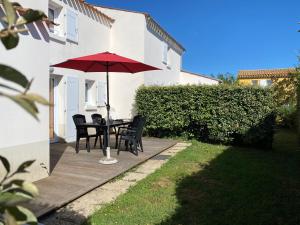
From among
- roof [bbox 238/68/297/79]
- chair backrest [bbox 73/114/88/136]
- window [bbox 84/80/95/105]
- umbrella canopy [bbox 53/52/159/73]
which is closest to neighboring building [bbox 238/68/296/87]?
roof [bbox 238/68/297/79]

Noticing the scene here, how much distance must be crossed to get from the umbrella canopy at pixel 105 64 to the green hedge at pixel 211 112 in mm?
4251

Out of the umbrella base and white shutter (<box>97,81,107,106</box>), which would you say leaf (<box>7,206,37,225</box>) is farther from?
white shutter (<box>97,81,107,106</box>)

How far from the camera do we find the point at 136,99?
13.9m

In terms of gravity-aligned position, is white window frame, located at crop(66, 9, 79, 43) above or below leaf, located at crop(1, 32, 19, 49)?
above

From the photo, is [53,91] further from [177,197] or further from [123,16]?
[177,197]

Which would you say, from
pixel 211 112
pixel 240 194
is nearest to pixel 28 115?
pixel 240 194

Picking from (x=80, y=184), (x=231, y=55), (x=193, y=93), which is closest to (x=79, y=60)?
(x=80, y=184)

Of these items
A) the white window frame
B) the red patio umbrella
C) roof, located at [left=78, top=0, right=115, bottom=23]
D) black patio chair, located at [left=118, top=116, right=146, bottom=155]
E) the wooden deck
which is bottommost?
the wooden deck

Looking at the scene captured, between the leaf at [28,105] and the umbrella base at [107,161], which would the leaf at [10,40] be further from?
the umbrella base at [107,161]

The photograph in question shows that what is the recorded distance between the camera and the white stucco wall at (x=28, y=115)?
16.6 feet

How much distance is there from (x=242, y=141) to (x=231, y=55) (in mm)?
40196

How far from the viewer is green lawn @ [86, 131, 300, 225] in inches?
181

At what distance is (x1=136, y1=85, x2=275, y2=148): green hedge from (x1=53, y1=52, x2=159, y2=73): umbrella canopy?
425cm

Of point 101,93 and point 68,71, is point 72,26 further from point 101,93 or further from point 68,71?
point 101,93
